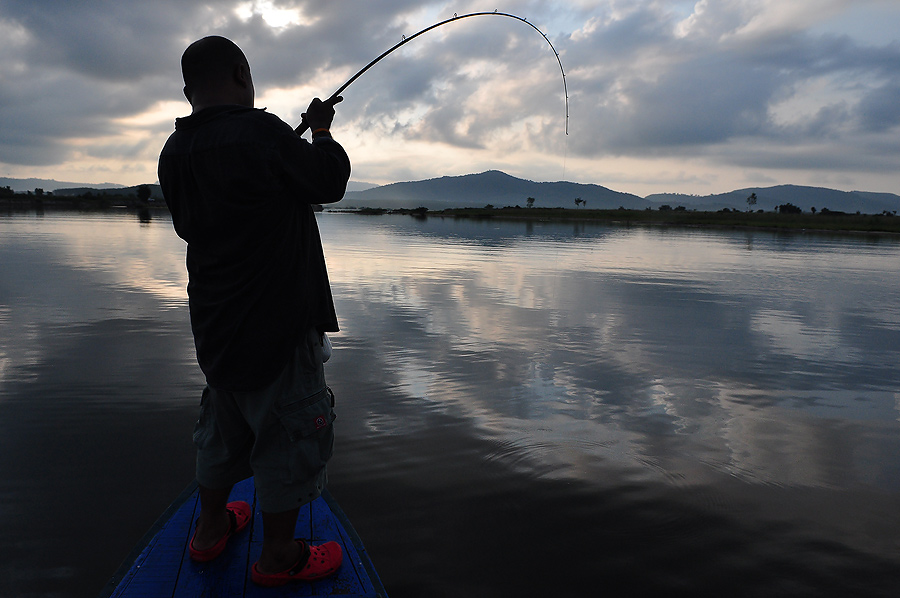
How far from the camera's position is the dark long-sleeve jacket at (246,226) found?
2.29 meters

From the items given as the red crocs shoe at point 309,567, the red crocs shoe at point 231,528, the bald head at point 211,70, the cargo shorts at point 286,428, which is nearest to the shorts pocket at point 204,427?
the cargo shorts at point 286,428

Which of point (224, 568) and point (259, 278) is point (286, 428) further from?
point (224, 568)

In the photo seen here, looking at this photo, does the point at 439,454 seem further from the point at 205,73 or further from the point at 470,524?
the point at 205,73

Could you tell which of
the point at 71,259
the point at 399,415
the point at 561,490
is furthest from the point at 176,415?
the point at 71,259

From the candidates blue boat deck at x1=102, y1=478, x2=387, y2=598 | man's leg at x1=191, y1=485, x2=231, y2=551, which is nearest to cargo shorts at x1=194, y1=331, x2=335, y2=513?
man's leg at x1=191, y1=485, x2=231, y2=551

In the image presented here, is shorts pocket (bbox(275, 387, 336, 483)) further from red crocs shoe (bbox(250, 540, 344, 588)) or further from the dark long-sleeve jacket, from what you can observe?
red crocs shoe (bbox(250, 540, 344, 588))

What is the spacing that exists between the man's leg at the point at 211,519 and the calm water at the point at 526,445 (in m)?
0.78

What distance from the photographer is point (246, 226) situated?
7.71 feet

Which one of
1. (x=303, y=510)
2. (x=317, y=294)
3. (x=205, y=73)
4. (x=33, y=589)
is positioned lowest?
(x=33, y=589)

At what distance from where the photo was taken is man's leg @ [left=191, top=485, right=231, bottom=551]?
2676mm

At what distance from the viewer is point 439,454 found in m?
4.55

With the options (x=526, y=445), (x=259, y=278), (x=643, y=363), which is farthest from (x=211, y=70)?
(x=643, y=363)

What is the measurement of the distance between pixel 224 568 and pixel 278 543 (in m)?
0.35

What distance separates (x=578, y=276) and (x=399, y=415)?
12244 mm
